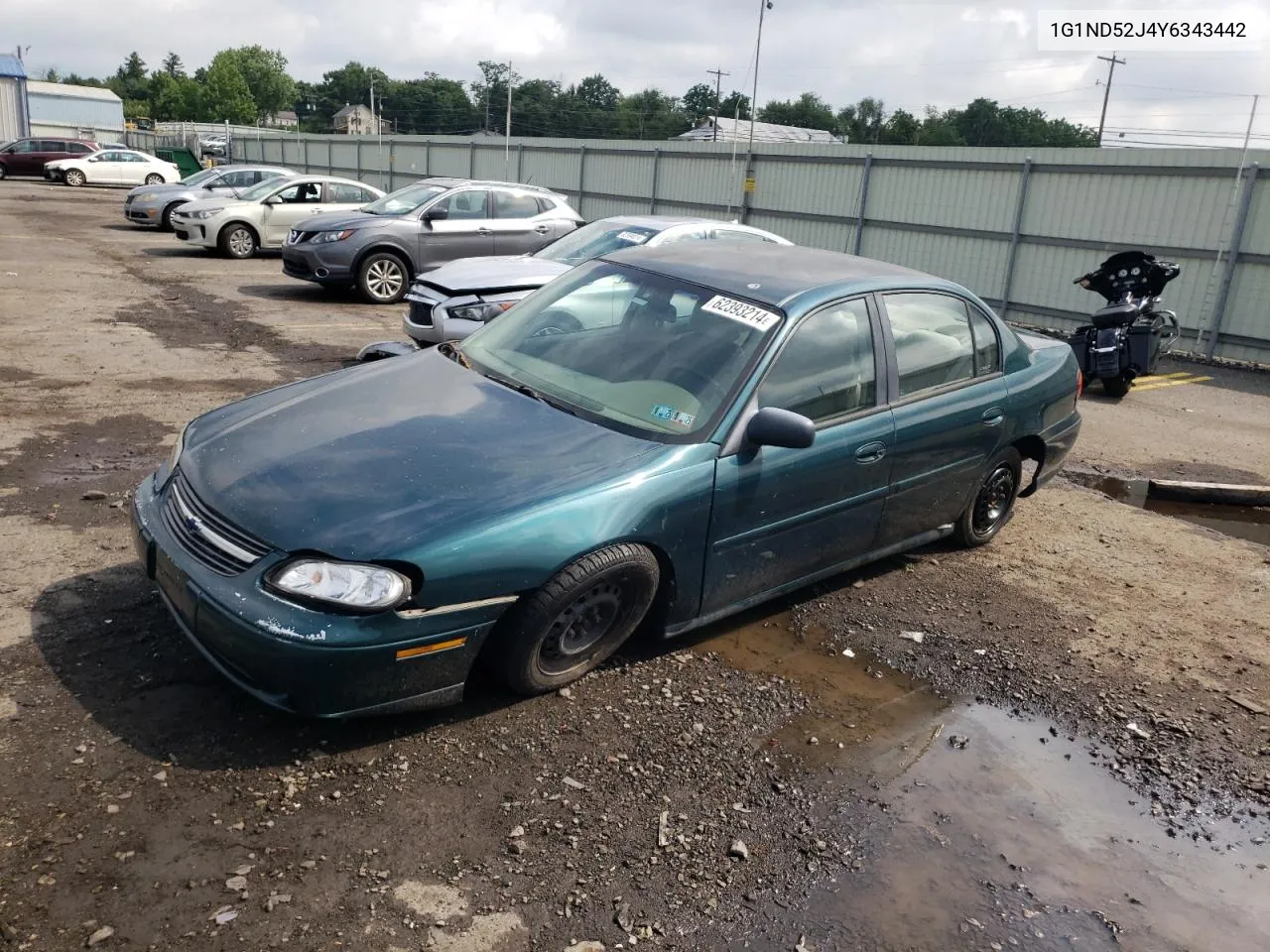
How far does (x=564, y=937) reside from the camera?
2.62 m

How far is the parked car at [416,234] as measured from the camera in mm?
13031

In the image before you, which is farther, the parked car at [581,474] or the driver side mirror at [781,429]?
the driver side mirror at [781,429]

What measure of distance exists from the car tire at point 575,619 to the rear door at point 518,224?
10587 mm

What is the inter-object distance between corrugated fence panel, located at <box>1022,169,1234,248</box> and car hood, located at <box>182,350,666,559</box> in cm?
1175

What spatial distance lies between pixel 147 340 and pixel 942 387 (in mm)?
8237

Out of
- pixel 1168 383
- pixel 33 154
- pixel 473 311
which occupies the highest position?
pixel 33 154

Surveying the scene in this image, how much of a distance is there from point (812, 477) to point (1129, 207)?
37.2 feet

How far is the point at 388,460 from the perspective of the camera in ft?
11.7

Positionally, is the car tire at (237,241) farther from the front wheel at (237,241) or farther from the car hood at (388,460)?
the car hood at (388,460)

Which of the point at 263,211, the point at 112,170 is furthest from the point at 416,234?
the point at 112,170

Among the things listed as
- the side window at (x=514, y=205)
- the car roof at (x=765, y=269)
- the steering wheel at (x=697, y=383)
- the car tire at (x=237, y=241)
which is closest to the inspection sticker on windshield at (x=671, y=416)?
the steering wheel at (x=697, y=383)

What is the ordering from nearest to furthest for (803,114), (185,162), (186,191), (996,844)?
1. (996,844)
2. (186,191)
3. (185,162)
4. (803,114)

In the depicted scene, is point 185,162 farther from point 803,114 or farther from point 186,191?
point 803,114

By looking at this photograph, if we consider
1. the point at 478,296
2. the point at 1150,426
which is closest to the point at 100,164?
the point at 478,296
